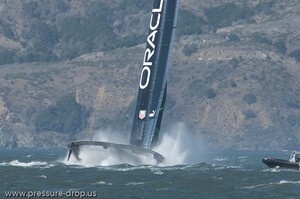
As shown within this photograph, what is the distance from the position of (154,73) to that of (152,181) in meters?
15.4

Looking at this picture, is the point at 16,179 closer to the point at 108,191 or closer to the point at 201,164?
the point at 108,191

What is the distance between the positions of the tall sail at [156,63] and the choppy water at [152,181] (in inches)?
119

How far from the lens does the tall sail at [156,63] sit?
96062 millimetres

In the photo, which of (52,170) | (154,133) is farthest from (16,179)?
(154,133)

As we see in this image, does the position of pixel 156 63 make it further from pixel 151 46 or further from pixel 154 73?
pixel 151 46

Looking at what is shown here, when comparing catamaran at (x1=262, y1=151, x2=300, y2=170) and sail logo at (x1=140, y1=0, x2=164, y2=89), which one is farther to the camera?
sail logo at (x1=140, y1=0, x2=164, y2=89)

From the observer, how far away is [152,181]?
82125mm

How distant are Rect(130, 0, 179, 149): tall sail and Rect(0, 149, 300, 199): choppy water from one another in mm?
3023

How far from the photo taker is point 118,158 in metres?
96.1

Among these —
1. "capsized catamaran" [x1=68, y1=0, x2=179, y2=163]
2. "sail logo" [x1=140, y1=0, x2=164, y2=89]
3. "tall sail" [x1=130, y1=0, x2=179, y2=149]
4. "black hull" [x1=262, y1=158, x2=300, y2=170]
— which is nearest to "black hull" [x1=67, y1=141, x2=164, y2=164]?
"capsized catamaran" [x1=68, y1=0, x2=179, y2=163]

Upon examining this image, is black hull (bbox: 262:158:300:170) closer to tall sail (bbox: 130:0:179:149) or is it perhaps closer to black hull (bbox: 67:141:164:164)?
black hull (bbox: 67:141:164:164)

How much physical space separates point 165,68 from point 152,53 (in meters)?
1.32

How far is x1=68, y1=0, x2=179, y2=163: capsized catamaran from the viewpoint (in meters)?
96.0

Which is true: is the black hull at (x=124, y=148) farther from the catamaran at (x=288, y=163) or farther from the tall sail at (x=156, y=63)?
the catamaran at (x=288, y=163)
